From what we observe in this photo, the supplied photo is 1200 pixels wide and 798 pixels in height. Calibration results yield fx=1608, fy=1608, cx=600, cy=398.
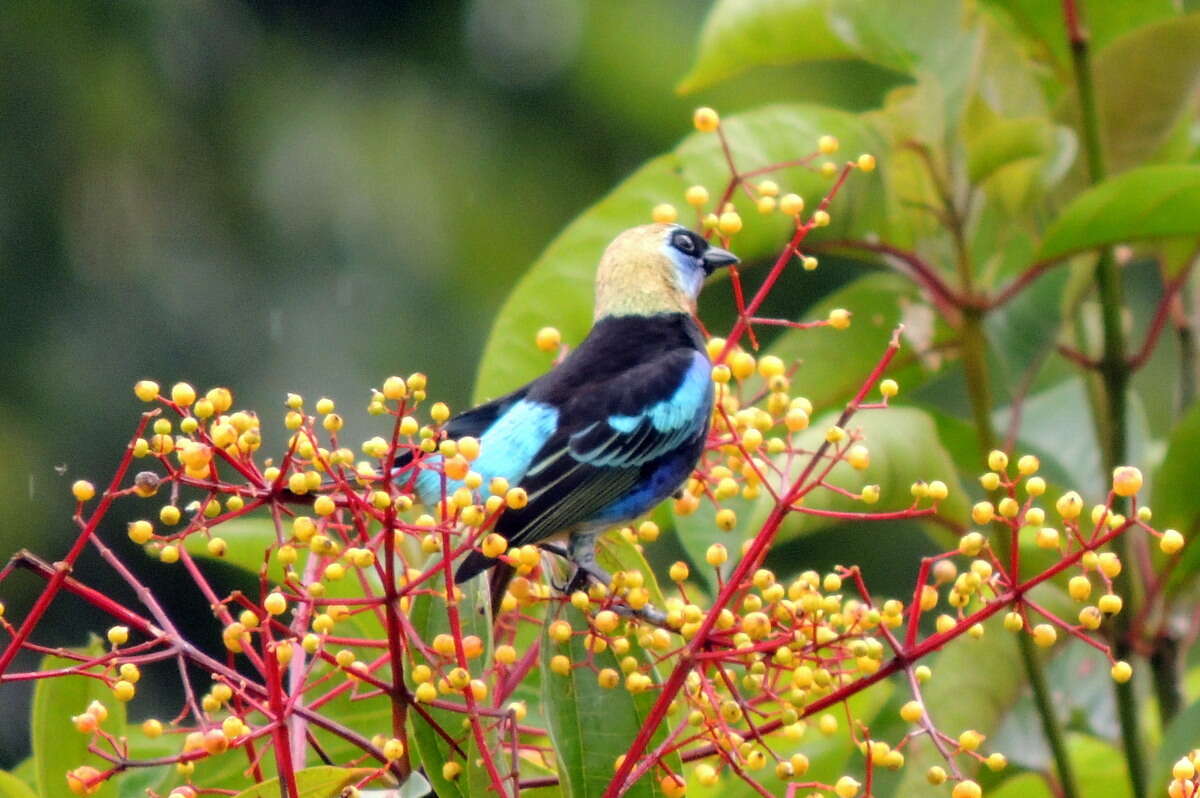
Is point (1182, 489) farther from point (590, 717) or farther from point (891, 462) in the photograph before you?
point (590, 717)

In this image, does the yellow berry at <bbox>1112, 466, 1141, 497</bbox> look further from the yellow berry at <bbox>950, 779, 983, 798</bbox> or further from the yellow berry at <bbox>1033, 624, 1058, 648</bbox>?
the yellow berry at <bbox>950, 779, 983, 798</bbox>

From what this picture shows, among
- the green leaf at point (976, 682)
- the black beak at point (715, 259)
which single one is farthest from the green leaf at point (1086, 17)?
the green leaf at point (976, 682)

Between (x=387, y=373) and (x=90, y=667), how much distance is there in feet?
24.7

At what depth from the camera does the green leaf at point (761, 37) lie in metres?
2.52

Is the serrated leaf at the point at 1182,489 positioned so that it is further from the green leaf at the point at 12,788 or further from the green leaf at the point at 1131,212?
the green leaf at the point at 12,788

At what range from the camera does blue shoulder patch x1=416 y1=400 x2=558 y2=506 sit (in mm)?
2146

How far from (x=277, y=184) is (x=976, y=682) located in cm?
851

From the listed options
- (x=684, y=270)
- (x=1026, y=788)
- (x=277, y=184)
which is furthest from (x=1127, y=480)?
(x=277, y=184)

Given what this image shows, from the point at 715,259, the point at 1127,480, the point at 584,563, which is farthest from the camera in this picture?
the point at 715,259

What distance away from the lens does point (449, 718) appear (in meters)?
1.49

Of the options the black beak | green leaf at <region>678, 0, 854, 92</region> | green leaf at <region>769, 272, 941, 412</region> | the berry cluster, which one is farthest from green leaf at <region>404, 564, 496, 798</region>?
green leaf at <region>678, 0, 854, 92</region>

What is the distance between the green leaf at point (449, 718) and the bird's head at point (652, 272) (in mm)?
1033

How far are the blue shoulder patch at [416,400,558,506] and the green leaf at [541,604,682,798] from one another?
53 centimetres

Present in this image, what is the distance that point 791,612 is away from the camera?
1485mm
